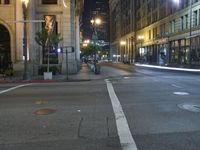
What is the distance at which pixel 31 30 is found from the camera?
34688mm

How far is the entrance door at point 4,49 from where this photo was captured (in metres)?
34.8

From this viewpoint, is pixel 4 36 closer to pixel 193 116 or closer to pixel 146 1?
pixel 193 116

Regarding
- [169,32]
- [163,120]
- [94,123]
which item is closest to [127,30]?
[169,32]

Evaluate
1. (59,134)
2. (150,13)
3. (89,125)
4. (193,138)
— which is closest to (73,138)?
(59,134)

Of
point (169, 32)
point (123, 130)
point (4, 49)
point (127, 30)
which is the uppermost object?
point (127, 30)

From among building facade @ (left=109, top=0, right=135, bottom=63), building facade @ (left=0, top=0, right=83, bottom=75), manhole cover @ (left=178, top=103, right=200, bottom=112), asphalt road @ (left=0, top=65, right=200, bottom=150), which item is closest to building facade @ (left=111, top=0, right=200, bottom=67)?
building facade @ (left=109, top=0, right=135, bottom=63)

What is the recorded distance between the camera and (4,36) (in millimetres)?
34969

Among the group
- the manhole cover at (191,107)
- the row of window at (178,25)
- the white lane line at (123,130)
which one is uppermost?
the row of window at (178,25)

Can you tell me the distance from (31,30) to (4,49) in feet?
11.4

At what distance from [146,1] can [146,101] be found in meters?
79.7

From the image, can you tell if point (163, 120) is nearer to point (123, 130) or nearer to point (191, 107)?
point (123, 130)

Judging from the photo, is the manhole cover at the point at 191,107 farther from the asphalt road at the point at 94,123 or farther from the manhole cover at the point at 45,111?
the manhole cover at the point at 45,111

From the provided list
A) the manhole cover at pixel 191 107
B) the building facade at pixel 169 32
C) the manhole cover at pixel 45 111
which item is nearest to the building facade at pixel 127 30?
the building facade at pixel 169 32

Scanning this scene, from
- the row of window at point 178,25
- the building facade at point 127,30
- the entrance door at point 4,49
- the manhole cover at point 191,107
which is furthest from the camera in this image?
the building facade at point 127,30
